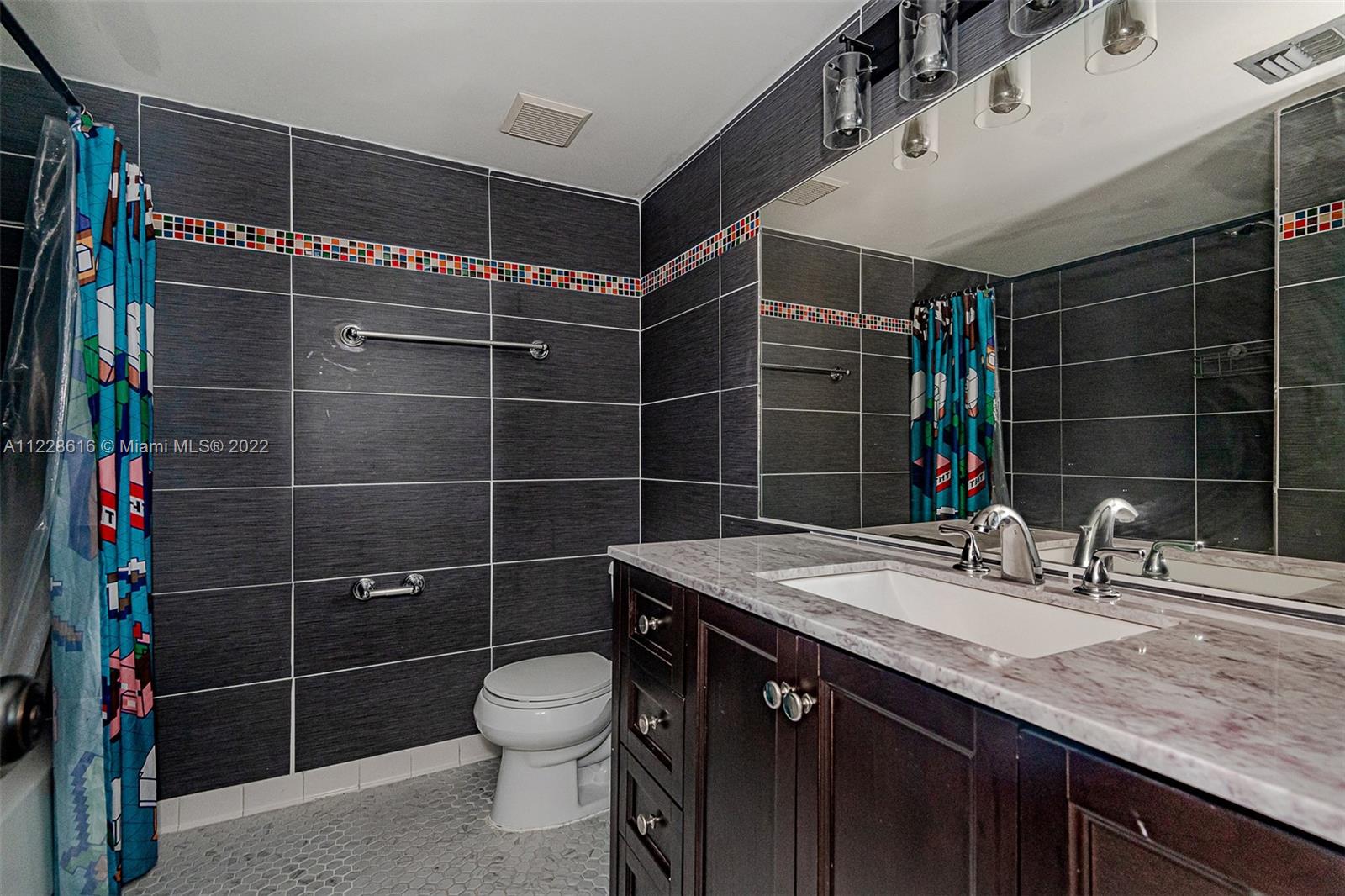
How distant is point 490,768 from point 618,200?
233 centimetres

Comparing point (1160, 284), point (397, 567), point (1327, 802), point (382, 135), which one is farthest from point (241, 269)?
point (1327, 802)

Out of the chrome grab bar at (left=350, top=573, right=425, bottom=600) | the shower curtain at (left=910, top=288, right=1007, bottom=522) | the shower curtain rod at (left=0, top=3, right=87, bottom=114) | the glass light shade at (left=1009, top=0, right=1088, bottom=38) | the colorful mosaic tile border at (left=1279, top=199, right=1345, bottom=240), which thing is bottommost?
the chrome grab bar at (left=350, top=573, right=425, bottom=600)

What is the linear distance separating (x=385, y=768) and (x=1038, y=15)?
9.16 ft

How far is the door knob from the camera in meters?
0.94

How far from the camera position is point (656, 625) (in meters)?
1.33

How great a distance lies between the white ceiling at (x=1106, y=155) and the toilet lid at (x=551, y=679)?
5.23 ft

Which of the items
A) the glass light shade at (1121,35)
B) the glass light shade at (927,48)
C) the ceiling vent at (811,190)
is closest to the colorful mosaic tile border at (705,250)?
the ceiling vent at (811,190)

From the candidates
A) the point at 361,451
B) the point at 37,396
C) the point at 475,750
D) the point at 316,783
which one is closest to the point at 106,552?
the point at 37,396

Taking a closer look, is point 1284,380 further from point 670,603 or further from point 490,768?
point 490,768

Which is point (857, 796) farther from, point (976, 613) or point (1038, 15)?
point (1038, 15)

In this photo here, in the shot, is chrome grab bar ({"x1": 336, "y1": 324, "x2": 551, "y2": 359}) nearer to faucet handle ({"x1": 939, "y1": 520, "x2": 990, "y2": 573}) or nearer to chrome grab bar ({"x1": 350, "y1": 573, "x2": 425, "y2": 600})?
Answer: chrome grab bar ({"x1": 350, "y1": 573, "x2": 425, "y2": 600})

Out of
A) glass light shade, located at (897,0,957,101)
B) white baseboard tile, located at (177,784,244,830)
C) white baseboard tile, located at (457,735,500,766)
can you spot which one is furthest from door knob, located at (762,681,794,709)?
white baseboard tile, located at (177,784,244,830)

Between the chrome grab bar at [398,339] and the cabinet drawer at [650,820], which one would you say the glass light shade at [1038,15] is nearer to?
the cabinet drawer at [650,820]

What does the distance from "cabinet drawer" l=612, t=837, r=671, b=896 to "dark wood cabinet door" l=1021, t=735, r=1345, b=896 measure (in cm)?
90
